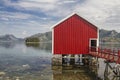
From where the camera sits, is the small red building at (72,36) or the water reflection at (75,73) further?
the small red building at (72,36)

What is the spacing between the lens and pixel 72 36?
3388cm

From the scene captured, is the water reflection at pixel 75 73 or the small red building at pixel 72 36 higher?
the small red building at pixel 72 36

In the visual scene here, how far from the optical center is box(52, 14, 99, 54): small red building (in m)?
33.7

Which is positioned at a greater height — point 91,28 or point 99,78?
point 91,28

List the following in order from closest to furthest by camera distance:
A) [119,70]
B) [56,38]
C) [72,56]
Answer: [119,70]
[56,38]
[72,56]

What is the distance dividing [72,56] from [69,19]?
19.2 feet

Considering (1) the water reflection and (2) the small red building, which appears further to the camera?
(2) the small red building

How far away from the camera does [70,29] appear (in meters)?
33.8

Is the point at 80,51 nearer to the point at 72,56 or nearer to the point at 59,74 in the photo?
the point at 72,56

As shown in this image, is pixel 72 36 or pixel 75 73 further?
pixel 72 36

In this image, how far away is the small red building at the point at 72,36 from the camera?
3369 centimetres

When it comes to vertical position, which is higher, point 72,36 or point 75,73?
point 72,36

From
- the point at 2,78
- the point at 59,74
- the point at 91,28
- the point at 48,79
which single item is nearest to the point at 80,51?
the point at 91,28

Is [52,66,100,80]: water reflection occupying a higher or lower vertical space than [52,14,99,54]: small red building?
lower
